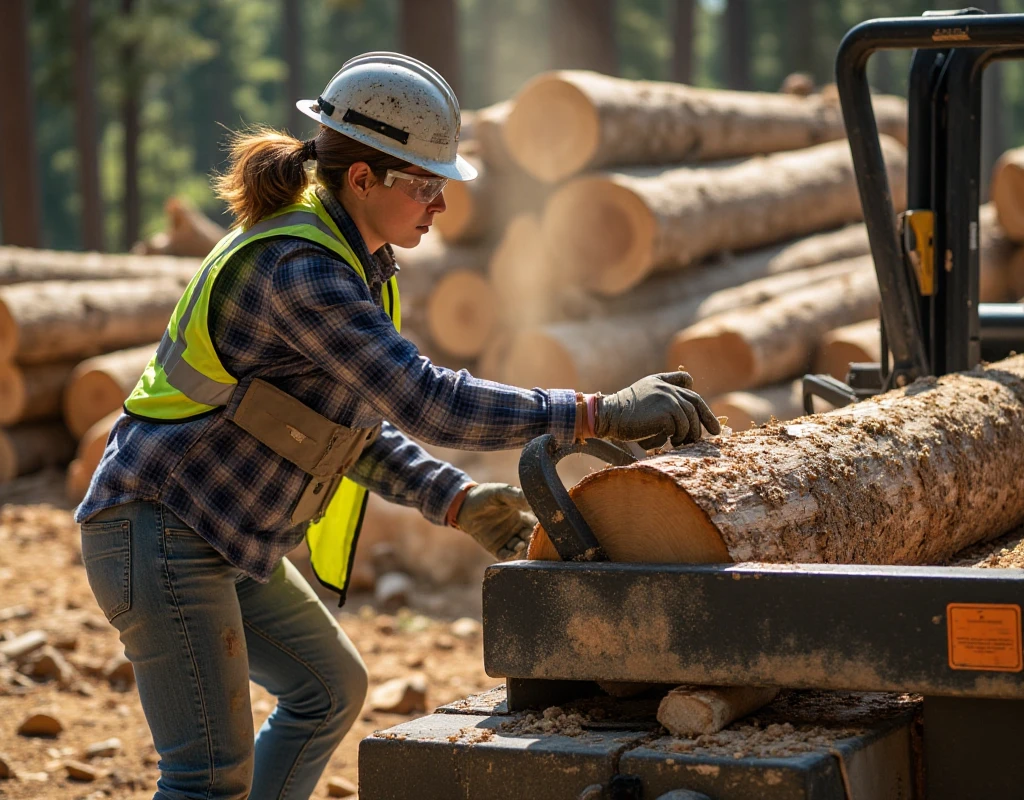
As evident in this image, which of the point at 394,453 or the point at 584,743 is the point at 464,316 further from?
the point at 584,743

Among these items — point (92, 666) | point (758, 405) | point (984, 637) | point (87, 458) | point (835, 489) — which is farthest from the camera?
point (87, 458)

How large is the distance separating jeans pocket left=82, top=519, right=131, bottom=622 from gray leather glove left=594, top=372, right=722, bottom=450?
3.49 feet

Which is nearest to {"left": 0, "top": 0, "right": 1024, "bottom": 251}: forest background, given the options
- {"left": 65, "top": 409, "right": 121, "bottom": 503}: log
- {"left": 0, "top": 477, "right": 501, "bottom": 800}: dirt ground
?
{"left": 65, "top": 409, "right": 121, "bottom": 503}: log

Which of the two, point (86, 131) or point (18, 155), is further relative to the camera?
point (86, 131)

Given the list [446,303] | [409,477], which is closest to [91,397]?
[446,303]

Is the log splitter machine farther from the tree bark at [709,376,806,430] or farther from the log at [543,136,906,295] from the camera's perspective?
the log at [543,136,906,295]

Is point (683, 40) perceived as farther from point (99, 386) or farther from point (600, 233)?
point (99, 386)

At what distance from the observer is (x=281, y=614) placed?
124 inches

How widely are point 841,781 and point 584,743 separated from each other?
1.42 feet

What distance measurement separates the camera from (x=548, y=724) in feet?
7.45

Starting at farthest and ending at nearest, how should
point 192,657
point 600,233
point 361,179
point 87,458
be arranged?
point 87,458, point 600,233, point 361,179, point 192,657

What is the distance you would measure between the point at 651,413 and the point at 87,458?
6.60 m

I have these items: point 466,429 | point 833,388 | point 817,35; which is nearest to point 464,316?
point 833,388

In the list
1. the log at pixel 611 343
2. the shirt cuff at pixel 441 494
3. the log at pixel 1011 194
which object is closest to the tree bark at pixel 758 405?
the log at pixel 611 343
